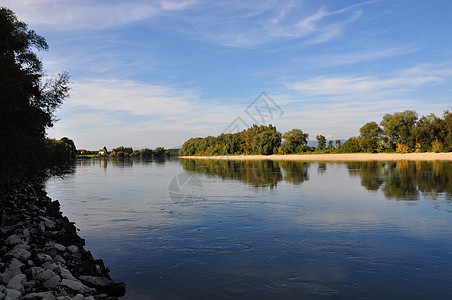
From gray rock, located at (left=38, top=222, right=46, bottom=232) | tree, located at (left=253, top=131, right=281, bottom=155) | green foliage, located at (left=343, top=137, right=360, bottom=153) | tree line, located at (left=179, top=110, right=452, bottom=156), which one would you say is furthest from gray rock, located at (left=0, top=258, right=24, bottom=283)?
tree, located at (left=253, top=131, right=281, bottom=155)

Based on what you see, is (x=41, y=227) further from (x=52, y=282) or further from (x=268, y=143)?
(x=268, y=143)

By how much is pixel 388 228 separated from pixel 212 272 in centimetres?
803

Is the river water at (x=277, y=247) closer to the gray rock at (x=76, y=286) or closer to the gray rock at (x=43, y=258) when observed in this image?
the gray rock at (x=76, y=286)

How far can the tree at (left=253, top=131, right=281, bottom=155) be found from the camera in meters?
139

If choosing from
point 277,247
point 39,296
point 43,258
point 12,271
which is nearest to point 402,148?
point 277,247

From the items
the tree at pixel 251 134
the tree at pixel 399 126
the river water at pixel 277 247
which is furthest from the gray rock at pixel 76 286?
the tree at pixel 251 134

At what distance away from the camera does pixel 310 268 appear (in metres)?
9.06

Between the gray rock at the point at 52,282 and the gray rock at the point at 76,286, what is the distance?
18 centimetres

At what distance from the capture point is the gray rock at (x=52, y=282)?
710cm

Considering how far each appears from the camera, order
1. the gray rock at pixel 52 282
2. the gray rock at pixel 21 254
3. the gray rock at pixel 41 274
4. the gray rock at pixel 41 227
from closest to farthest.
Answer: the gray rock at pixel 52 282, the gray rock at pixel 41 274, the gray rock at pixel 21 254, the gray rock at pixel 41 227

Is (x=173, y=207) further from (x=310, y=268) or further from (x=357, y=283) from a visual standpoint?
(x=357, y=283)

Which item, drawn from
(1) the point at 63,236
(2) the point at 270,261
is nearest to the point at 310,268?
(2) the point at 270,261

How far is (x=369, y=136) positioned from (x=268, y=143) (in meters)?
→ 41.1

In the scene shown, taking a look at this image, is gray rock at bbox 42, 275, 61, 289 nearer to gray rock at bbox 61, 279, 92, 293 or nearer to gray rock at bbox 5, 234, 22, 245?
gray rock at bbox 61, 279, 92, 293
